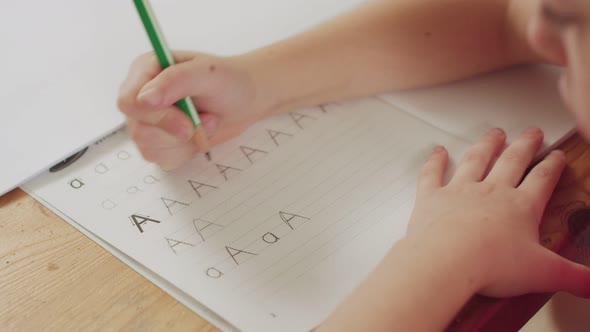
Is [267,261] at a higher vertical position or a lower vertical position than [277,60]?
lower

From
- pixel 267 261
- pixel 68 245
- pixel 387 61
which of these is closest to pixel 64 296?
pixel 68 245

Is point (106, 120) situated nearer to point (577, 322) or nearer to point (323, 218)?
point (323, 218)

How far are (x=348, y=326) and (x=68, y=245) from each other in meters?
0.24

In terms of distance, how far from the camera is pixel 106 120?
1.98 feet

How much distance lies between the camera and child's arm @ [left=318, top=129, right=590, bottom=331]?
16.4 inches

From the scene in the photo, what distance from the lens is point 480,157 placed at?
52 centimetres

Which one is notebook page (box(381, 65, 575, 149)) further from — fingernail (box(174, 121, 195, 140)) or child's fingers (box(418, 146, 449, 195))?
fingernail (box(174, 121, 195, 140))

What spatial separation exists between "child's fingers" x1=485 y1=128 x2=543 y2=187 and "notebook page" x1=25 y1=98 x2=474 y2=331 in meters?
0.04

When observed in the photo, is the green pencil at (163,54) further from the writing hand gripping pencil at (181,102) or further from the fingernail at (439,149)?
the fingernail at (439,149)

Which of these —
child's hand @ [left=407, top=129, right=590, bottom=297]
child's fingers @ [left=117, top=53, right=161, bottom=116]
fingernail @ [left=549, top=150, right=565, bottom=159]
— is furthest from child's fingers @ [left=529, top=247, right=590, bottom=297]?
child's fingers @ [left=117, top=53, right=161, bottom=116]

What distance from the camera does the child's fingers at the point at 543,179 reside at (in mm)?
478

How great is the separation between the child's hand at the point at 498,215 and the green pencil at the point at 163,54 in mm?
195

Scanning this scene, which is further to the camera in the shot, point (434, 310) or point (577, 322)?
point (577, 322)

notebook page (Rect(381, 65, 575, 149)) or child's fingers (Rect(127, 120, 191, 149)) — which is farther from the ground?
child's fingers (Rect(127, 120, 191, 149))
